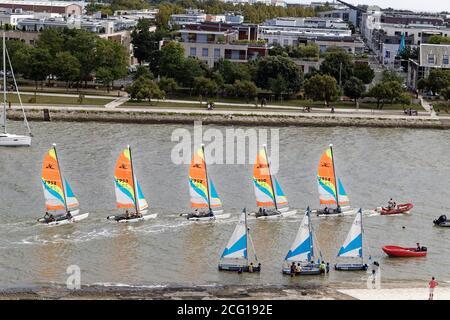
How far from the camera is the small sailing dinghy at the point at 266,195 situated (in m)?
21.2

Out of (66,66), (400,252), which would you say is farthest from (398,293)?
(66,66)

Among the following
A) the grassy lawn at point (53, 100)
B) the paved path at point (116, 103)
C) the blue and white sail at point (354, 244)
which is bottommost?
the paved path at point (116, 103)

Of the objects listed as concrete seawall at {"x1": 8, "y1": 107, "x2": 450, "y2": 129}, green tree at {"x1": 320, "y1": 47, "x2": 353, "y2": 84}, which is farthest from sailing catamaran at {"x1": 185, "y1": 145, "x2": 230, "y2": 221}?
green tree at {"x1": 320, "y1": 47, "x2": 353, "y2": 84}

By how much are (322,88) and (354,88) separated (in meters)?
1.56

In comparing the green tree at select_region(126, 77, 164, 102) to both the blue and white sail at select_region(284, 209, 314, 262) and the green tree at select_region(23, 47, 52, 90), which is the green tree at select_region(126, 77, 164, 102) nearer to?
the green tree at select_region(23, 47, 52, 90)

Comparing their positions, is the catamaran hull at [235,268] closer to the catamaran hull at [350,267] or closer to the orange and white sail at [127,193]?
the catamaran hull at [350,267]

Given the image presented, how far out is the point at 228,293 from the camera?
1567 centimetres

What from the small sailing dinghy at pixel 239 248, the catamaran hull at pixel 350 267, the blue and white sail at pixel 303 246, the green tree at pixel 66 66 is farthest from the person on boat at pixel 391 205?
the green tree at pixel 66 66

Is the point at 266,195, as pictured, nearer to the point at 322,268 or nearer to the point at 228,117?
the point at 322,268

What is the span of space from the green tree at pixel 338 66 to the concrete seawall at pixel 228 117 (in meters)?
6.66

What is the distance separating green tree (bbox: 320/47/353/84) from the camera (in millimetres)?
42750

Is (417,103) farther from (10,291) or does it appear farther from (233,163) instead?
(10,291)

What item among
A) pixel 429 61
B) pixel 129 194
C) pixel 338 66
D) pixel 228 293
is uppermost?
pixel 429 61
